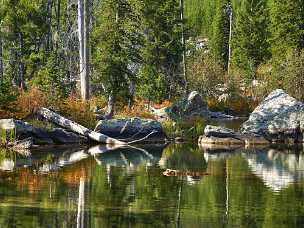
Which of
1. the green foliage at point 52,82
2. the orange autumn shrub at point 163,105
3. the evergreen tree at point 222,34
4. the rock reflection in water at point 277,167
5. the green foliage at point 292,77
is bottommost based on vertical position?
the rock reflection in water at point 277,167

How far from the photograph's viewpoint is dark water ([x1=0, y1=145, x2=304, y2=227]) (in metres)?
13.3

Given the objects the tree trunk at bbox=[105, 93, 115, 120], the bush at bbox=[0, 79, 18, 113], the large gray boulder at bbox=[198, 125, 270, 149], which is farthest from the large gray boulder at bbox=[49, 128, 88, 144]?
the large gray boulder at bbox=[198, 125, 270, 149]

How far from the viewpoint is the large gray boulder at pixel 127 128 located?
31516mm

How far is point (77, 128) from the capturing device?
102ft

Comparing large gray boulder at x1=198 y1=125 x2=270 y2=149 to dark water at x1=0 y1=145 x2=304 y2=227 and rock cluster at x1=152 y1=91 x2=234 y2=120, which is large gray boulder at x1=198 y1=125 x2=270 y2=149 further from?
rock cluster at x1=152 y1=91 x2=234 y2=120

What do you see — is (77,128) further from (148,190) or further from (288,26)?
(288,26)

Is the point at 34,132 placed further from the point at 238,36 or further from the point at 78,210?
the point at 238,36

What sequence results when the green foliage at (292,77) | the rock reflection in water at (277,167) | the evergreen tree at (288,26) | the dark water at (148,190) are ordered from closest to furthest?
the dark water at (148,190), the rock reflection in water at (277,167), the green foliage at (292,77), the evergreen tree at (288,26)

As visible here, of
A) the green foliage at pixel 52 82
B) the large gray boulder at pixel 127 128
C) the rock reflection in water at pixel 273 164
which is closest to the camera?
the rock reflection in water at pixel 273 164

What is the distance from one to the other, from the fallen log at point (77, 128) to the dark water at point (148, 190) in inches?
129

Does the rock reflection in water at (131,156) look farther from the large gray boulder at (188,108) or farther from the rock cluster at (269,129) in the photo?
the large gray boulder at (188,108)

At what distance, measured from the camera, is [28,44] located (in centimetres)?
4772

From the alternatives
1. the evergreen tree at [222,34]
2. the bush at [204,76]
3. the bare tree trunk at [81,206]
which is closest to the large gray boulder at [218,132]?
the bare tree trunk at [81,206]

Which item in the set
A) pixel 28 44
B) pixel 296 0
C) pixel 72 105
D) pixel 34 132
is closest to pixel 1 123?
pixel 34 132
